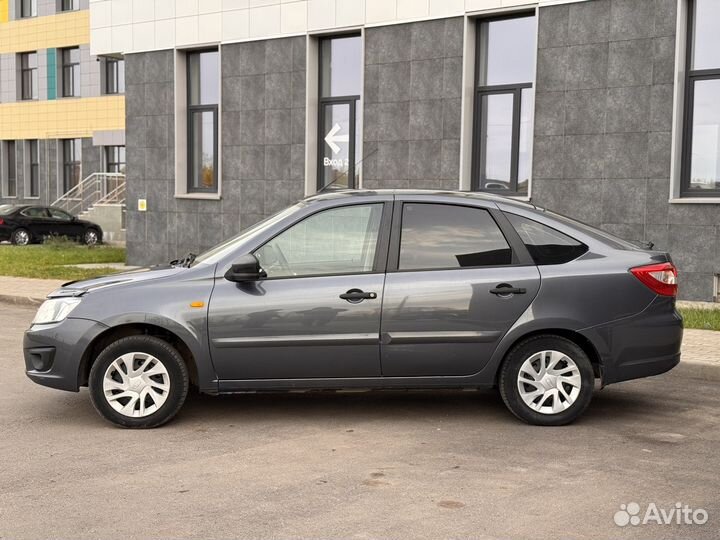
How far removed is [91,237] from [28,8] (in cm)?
1751

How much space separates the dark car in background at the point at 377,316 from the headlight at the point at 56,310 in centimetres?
1

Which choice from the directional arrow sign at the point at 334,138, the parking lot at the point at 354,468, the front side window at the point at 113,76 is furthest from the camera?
the front side window at the point at 113,76

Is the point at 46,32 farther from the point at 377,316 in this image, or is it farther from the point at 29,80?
the point at 377,316

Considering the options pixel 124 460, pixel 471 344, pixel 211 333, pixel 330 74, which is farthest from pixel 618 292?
pixel 330 74

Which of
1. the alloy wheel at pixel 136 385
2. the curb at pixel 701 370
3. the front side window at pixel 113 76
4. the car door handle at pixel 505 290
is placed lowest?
the curb at pixel 701 370

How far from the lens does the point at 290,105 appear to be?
18.2 meters

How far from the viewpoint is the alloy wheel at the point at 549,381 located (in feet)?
22.6

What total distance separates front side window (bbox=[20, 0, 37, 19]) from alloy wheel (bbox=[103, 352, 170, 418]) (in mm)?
40637

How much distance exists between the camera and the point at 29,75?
1734 inches

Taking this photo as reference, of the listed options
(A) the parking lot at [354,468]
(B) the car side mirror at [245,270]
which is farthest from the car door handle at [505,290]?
(B) the car side mirror at [245,270]

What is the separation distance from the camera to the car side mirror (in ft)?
21.8

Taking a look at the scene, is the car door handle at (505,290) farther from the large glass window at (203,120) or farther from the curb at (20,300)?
the large glass window at (203,120)

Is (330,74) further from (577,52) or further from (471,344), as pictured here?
(471,344)

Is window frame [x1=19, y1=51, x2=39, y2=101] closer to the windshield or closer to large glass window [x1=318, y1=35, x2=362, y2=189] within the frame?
large glass window [x1=318, y1=35, x2=362, y2=189]
